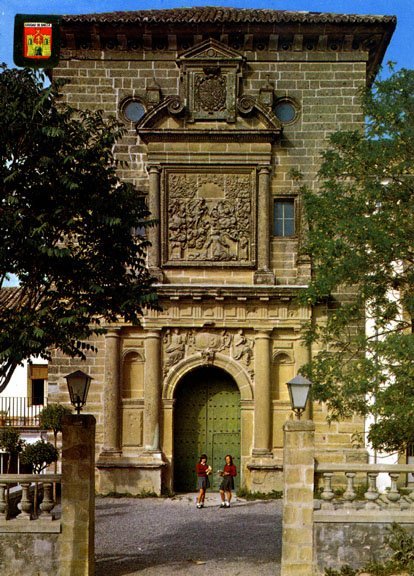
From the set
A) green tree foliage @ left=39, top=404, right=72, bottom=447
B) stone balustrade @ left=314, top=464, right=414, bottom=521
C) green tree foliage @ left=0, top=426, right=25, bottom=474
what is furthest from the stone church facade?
stone balustrade @ left=314, top=464, right=414, bottom=521

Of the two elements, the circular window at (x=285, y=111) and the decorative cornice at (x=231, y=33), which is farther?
the circular window at (x=285, y=111)

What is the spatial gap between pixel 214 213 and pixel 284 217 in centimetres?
164

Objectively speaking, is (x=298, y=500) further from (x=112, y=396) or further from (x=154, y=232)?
(x=154, y=232)

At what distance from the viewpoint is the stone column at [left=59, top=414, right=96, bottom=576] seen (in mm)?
12570

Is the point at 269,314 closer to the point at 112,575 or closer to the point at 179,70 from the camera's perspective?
the point at 179,70

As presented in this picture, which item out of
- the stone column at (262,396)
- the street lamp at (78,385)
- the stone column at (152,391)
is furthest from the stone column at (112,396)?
the street lamp at (78,385)

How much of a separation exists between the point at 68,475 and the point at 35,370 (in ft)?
70.5

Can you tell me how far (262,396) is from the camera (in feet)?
70.8

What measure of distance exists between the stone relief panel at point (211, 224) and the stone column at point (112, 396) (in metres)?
2.19

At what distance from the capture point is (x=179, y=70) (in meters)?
22.4

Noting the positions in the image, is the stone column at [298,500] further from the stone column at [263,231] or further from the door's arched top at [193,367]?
the stone column at [263,231]

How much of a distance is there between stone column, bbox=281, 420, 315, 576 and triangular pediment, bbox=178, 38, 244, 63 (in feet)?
38.2

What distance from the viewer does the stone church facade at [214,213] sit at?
21703 millimetres

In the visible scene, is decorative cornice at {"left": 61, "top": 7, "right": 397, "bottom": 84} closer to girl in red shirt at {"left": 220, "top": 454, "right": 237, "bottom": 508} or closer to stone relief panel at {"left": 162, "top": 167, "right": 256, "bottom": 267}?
stone relief panel at {"left": 162, "top": 167, "right": 256, "bottom": 267}
